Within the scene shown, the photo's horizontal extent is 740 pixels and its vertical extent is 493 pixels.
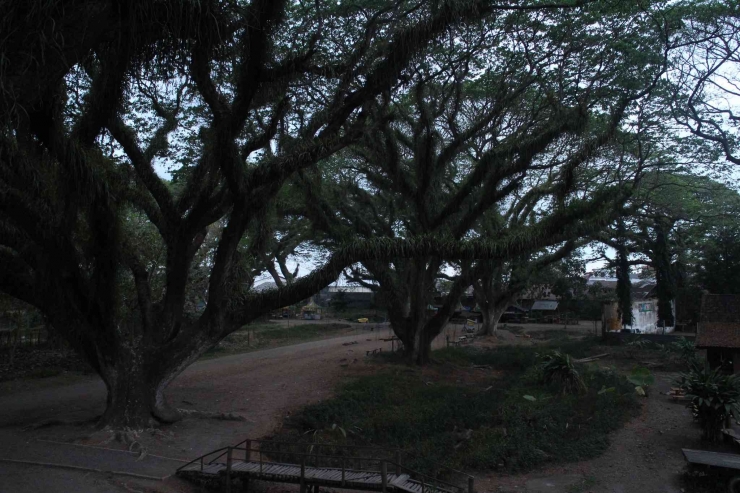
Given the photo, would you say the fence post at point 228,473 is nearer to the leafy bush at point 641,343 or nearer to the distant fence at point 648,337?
the leafy bush at point 641,343

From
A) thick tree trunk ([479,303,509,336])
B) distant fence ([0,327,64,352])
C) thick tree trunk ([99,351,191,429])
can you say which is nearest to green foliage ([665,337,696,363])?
thick tree trunk ([479,303,509,336])

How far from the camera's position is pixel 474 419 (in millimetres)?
13039

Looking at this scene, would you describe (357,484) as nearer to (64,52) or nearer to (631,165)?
(64,52)

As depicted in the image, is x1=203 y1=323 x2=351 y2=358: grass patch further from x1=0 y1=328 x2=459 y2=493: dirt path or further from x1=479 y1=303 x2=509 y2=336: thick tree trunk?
x1=479 y1=303 x2=509 y2=336: thick tree trunk

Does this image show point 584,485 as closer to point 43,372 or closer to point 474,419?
point 474,419

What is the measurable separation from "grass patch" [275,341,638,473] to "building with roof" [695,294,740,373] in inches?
96.0

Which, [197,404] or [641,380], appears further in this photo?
[641,380]

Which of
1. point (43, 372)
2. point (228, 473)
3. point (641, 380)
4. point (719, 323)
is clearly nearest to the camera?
point (228, 473)

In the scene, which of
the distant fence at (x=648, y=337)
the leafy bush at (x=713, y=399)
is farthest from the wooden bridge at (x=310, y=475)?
the distant fence at (x=648, y=337)

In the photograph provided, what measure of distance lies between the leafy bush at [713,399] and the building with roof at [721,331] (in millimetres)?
3983

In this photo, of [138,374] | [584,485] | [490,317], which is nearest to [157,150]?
[138,374]

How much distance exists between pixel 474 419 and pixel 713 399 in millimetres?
4872

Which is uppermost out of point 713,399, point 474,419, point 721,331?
point 721,331

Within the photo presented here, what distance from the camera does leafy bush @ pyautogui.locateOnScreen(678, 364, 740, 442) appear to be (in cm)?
1071
